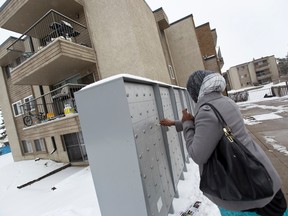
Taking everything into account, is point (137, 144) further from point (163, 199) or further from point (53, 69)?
point (53, 69)

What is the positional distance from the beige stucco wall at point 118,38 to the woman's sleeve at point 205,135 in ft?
23.0

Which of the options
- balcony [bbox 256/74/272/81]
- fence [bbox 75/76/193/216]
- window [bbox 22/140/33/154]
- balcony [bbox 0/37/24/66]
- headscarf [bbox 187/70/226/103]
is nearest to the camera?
headscarf [bbox 187/70/226/103]

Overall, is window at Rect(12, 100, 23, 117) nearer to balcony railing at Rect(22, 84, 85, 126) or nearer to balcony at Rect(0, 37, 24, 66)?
balcony railing at Rect(22, 84, 85, 126)

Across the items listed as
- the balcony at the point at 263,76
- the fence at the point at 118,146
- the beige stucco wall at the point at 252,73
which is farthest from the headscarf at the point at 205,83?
the balcony at the point at 263,76

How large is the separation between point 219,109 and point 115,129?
1.11m

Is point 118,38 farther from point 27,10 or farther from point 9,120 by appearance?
point 9,120

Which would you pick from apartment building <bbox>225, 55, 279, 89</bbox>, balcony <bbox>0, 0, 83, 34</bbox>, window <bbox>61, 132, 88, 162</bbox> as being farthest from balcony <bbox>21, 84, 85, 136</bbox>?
apartment building <bbox>225, 55, 279, 89</bbox>

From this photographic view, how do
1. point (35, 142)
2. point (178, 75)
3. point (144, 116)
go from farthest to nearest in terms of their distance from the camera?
point (178, 75)
point (35, 142)
point (144, 116)

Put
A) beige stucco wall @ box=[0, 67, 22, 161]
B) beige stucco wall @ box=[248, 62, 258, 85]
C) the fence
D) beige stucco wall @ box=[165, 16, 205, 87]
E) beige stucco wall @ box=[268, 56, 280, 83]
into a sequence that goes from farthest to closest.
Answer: beige stucco wall @ box=[248, 62, 258, 85]
beige stucco wall @ box=[268, 56, 280, 83]
beige stucco wall @ box=[165, 16, 205, 87]
beige stucco wall @ box=[0, 67, 22, 161]
the fence

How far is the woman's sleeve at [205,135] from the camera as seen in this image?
1398 mm

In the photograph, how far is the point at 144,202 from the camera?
6.87 ft

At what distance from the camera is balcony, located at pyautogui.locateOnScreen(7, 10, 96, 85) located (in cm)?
720

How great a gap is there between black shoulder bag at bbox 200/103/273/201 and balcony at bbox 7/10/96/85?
6870 mm

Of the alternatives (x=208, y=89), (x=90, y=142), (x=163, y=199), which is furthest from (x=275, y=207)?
(x=90, y=142)
